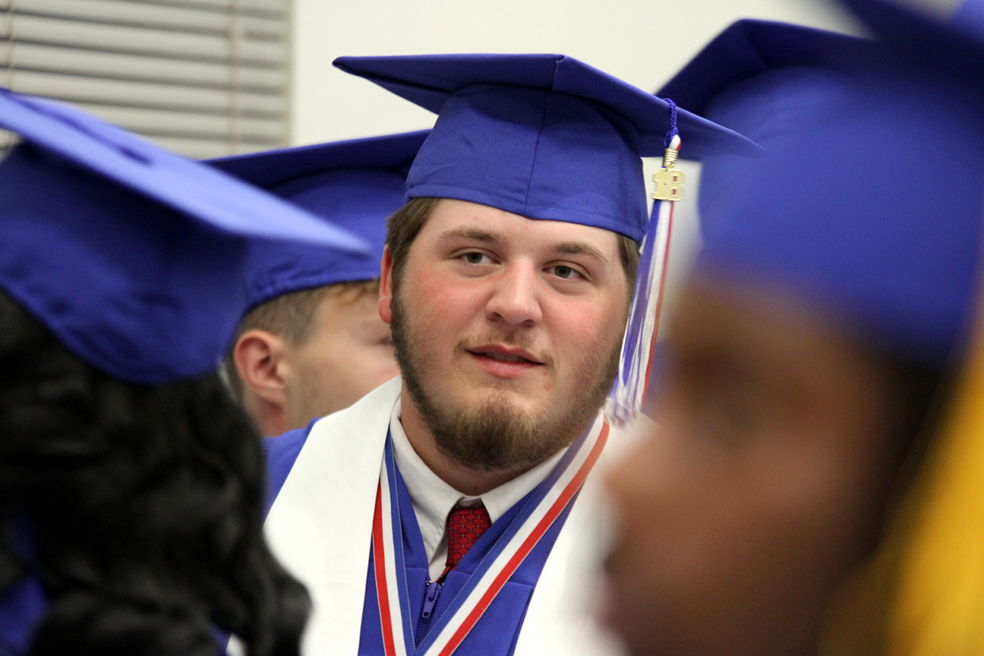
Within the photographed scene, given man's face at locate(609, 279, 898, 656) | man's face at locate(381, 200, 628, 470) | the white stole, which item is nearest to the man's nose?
man's face at locate(381, 200, 628, 470)

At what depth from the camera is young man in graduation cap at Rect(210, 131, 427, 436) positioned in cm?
292

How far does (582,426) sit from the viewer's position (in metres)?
2.28

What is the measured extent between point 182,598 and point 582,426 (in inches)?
48.3

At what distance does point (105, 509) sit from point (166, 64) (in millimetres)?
2873

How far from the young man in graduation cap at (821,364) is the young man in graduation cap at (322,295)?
2.00m

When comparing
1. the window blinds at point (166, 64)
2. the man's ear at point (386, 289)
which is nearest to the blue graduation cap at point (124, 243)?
the man's ear at point (386, 289)

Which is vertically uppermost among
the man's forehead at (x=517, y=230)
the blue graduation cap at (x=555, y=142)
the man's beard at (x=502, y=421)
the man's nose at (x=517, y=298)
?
the blue graduation cap at (x=555, y=142)

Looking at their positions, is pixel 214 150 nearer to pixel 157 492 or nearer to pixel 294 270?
pixel 294 270

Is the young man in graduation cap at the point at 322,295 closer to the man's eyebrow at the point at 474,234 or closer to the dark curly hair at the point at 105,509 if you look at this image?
the man's eyebrow at the point at 474,234

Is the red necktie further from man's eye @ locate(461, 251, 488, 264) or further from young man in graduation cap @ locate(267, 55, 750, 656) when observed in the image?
man's eye @ locate(461, 251, 488, 264)

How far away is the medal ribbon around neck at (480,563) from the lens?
2.05 meters

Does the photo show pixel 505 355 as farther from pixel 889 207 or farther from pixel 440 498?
pixel 889 207

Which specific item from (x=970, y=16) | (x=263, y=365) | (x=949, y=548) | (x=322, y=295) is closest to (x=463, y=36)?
(x=322, y=295)

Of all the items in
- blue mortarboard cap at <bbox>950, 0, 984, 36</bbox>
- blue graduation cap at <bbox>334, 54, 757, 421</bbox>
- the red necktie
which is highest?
blue mortarboard cap at <bbox>950, 0, 984, 36</bbox>
